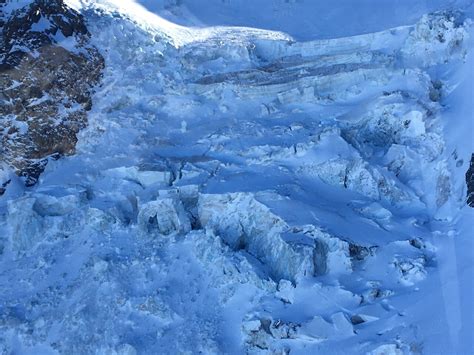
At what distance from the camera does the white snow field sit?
15531mm

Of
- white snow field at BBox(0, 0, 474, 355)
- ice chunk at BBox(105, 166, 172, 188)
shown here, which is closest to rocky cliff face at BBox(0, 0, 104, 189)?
white snow field at BBox(0, 0, 474, 355)

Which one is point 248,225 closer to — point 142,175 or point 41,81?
point 142,175

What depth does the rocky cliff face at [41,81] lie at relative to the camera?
1934 cm

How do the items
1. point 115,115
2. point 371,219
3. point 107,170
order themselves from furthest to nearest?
point 115,115, point 107,170, point 371,219

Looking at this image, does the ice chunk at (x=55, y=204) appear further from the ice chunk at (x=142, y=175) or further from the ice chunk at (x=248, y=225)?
the ice chunk at (x=248, y=225)

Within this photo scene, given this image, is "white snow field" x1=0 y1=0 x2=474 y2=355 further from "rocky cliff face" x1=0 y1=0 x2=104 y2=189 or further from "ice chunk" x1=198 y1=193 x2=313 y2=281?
"rocky cliff face" x1=0 y1=0 x2=104 y2=189

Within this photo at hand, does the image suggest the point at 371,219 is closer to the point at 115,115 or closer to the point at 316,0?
the point at 115,115

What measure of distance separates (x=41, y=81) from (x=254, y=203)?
7.52 metres

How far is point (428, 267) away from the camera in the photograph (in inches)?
644

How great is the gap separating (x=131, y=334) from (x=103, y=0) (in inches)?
484

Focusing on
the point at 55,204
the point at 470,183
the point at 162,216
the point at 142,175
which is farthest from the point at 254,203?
the point at 470,183

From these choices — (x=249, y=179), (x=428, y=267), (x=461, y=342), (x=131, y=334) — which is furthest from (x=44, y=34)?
(x=461, y=342)

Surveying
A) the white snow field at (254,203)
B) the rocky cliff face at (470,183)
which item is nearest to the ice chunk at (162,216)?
the white snow field at (254,203)

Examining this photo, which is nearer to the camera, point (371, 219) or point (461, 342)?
point (461, 342)
